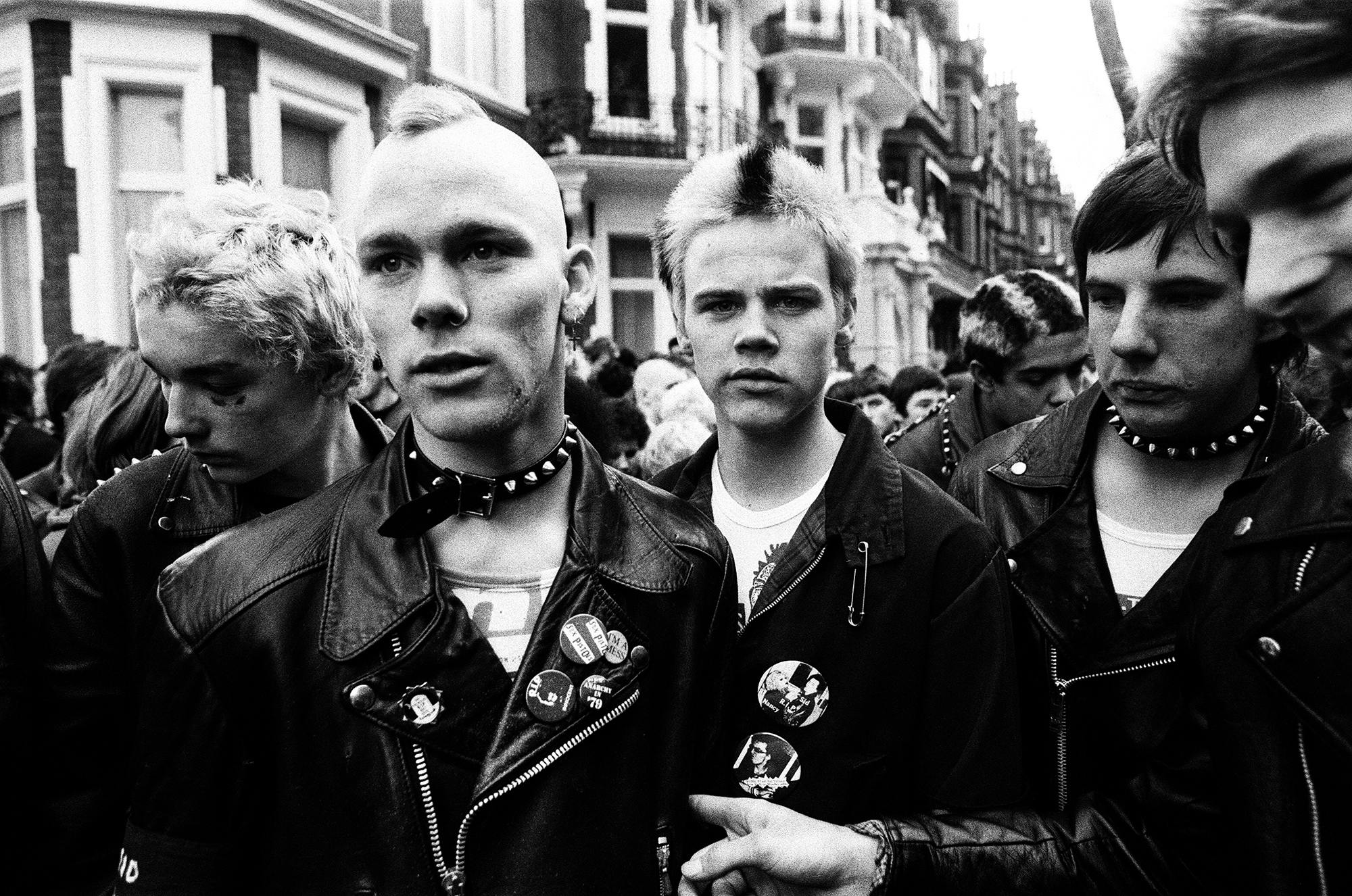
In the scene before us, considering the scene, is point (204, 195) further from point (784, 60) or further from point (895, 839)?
point (784, 60)

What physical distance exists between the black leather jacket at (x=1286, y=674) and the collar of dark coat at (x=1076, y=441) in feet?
2.26

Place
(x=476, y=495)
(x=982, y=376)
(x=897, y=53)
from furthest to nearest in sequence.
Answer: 1. (x=897, y=53)
2. (x=982, y=376)
3. (x=476, y=495)

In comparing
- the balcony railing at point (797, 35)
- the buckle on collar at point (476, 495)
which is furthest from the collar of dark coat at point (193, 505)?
the balcony railing at point (797, 35)

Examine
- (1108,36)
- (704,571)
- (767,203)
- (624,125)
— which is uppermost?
(624,125)

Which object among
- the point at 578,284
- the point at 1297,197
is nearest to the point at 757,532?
the point at 578,284

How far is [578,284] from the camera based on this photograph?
1953 mm

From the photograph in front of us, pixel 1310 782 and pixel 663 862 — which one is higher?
pixel 1310 782

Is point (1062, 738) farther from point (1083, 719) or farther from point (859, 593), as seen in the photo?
point (859, 593)

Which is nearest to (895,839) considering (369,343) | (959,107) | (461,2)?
(369,343)

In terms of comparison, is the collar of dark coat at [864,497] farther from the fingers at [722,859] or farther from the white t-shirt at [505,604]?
the fingers at [722,859]

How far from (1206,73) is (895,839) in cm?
128

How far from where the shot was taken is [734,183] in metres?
2.58

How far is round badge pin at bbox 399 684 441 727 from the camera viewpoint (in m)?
1.57

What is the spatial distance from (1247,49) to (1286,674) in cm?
86
